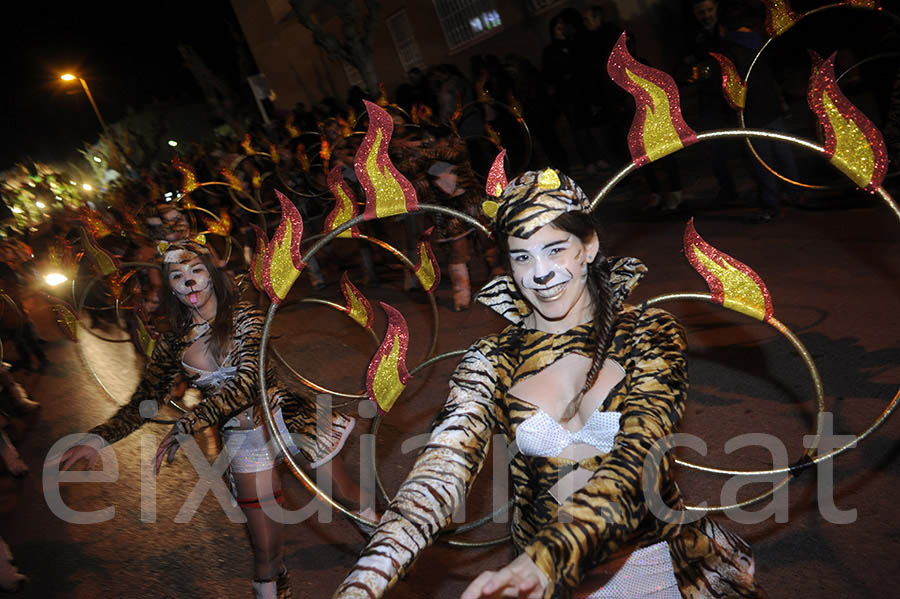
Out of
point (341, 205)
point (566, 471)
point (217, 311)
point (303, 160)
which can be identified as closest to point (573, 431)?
point (566, 471)

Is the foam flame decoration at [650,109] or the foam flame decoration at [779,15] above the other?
the foam flame decoration at [779,15]

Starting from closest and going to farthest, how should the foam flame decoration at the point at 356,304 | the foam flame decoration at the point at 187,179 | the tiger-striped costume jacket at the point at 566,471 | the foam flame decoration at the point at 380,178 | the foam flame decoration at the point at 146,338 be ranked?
the tiger-striped costume jacket at the point at 566,471, the foam flame decoration at the point at 380,178, the foam flame decoration at the point at 356,304, the foam flame decoration at the point at 146,338, the foam flame decoration at the point at 187,179

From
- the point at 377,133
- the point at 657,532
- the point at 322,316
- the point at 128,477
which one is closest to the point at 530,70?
the point at 322,316

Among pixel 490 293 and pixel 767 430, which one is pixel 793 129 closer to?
pixel 767 430

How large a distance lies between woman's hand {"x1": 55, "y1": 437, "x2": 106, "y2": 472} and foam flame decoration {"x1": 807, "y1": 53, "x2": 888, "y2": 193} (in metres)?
3.72

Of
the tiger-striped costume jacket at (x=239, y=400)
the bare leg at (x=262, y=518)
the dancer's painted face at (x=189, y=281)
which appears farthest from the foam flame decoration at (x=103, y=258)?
the bare leg at (x=262, y=518)

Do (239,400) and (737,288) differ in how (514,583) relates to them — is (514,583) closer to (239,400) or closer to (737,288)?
(737,288)

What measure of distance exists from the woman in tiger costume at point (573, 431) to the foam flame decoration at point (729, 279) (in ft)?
1.25

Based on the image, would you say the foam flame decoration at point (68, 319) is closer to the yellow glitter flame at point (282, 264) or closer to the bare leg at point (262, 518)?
the bare leg at point (262, 518)

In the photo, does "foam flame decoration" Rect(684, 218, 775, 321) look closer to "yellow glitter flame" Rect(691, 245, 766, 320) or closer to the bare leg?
"yellow glitter flame" Rect(691, 245, 766, 320)

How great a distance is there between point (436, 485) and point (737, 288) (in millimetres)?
1363

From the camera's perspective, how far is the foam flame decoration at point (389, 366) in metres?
2.61

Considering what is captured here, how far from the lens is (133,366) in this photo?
1050cm

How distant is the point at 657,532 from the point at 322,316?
8529 mm
